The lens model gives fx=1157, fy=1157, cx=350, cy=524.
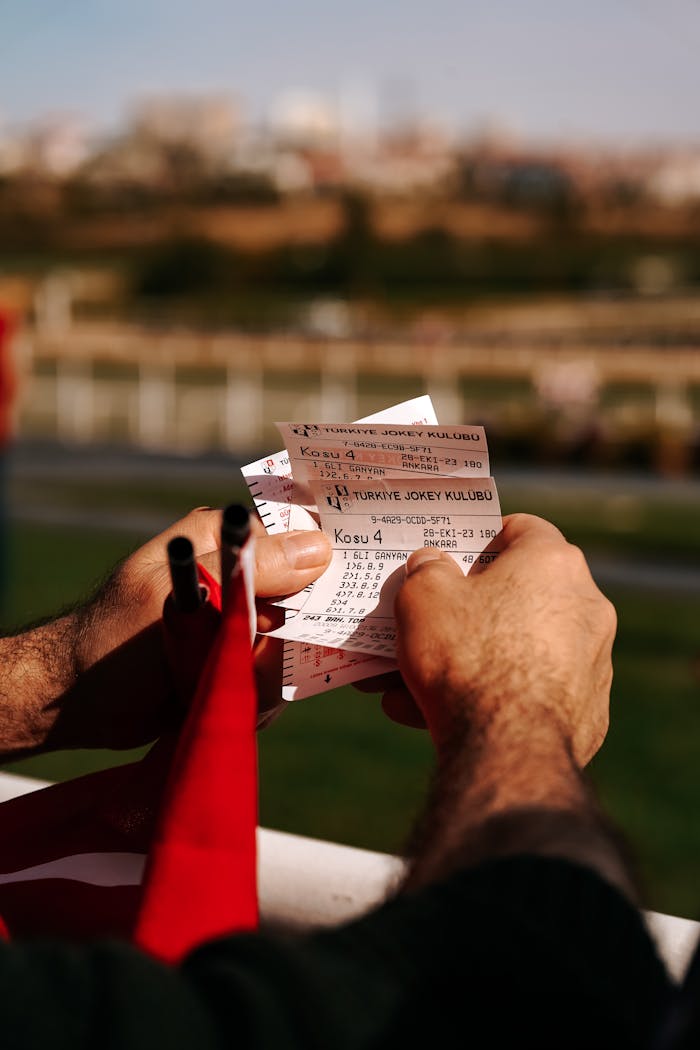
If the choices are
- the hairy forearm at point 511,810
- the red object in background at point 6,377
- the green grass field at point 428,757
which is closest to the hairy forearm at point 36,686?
the hairy forearm at point 511,810

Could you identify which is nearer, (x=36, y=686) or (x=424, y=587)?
(x=424, y=587)

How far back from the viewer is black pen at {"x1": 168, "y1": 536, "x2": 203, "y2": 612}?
2.56 feet

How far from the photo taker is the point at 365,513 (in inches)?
36.1

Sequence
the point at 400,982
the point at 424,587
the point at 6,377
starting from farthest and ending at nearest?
the point at 6,377 < the point at 424,587 < the point at 400,982

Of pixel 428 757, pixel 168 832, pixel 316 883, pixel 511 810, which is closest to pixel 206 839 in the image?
pixel 168 832

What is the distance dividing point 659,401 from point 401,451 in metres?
30.9

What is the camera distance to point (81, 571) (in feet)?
27.8

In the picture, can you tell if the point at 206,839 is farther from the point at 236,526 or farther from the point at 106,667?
the point at 106,667

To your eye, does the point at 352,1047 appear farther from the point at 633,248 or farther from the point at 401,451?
the point at 633,248

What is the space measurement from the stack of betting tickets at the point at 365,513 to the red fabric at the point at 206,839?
18 cm

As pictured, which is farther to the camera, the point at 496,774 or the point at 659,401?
the point at 659,401

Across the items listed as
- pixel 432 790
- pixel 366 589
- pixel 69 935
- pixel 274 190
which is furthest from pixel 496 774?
pixel 274 190

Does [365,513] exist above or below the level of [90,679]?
above

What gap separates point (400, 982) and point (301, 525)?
19.6 inches
